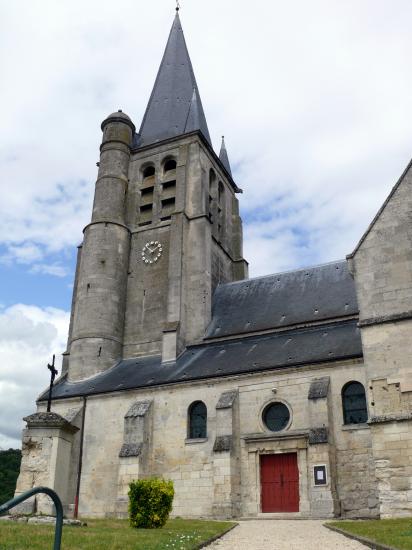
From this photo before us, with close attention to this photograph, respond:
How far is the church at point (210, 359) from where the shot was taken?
586 inches

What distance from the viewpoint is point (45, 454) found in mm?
13031

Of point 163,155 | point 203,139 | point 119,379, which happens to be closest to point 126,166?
point 163,155

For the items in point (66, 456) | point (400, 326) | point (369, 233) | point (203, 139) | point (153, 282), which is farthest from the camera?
point (203, 139)

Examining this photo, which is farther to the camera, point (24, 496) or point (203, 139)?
point (203, 139)

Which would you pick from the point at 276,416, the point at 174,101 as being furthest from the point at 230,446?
the point at 174,101

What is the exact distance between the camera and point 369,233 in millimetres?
16188

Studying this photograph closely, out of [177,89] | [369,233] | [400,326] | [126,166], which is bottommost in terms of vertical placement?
[400,326]

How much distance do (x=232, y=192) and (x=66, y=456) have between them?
24315 mm

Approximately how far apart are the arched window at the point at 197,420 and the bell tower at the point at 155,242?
380 cm

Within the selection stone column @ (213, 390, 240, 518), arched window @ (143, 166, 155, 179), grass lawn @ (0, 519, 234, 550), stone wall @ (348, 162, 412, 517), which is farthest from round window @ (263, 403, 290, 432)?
arched window @ (143, 166, 155, 179)

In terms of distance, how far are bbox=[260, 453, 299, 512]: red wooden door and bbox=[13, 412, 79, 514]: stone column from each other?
776cm

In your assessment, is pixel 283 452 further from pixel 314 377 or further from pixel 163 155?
pixel 163 155

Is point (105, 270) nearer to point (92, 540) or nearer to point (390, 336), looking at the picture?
point (390, 336)

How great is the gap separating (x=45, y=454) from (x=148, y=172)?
2213 cm
